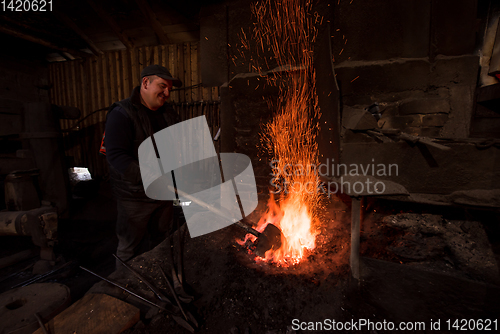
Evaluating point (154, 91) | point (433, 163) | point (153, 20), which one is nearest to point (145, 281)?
point (154, 91)

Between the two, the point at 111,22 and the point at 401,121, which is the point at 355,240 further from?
the point at 111,22

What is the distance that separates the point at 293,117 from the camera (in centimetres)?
306

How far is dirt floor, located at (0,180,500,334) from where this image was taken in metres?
1.74

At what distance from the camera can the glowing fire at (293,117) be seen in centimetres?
290

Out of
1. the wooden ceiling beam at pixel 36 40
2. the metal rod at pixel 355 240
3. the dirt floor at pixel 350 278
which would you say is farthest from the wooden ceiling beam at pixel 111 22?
the metal rod at pixel 355 240

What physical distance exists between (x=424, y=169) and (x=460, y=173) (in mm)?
252

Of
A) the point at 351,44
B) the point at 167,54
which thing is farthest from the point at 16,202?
the point at 351,44

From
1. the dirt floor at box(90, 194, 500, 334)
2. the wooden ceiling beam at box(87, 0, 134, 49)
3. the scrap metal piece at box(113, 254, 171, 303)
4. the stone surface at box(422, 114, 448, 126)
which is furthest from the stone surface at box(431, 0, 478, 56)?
the wooden ceiling beam at box(87, 0, 134, 49)

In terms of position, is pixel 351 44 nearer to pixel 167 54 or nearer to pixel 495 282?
pixel 495 282

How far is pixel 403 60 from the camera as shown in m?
2.61

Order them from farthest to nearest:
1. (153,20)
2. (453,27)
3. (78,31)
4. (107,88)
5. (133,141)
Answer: (107,88) → (78,31) → (153,20) → (133,141) → (453,27)

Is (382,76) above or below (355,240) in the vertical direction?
above

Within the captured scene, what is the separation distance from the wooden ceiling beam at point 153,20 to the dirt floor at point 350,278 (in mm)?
5430

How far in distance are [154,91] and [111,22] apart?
4.69 metres
